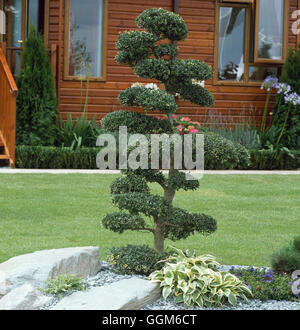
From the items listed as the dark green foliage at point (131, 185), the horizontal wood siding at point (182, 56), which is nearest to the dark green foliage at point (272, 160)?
the horizontal wood siding at point (182, 56)

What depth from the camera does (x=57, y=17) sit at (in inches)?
467

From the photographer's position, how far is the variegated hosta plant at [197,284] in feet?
13.2

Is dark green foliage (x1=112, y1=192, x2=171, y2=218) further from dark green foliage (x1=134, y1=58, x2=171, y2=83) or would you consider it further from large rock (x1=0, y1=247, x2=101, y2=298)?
dark green foliage (x1=134, y1=58, x2=171, y2=83)

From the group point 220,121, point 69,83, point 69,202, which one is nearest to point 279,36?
point 220,121

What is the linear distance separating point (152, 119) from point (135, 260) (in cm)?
105

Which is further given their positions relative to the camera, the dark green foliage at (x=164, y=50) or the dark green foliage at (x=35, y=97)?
the dark green foliage at (x=35, y=97)

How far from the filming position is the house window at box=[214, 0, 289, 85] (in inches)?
494

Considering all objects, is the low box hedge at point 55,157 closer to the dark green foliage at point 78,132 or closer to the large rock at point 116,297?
the dark green foliage at point 78,132

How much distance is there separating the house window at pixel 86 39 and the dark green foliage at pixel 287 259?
803cm

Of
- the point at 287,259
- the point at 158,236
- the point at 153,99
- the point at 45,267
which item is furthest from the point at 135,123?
the point at 287,259

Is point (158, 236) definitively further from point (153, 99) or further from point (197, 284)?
point (153, 99)

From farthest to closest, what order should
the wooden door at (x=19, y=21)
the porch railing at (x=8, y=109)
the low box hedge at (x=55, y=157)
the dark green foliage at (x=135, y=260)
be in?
the wooden door at (x=19, y=21) < the low box hedge at (x=55, y=157) < the porch railing at (x=8, y=109) < the dark green foliage at (x=135, y=260)

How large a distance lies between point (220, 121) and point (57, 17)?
3.71 m

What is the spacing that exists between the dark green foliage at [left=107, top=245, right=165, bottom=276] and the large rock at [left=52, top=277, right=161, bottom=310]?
266 millimetres
